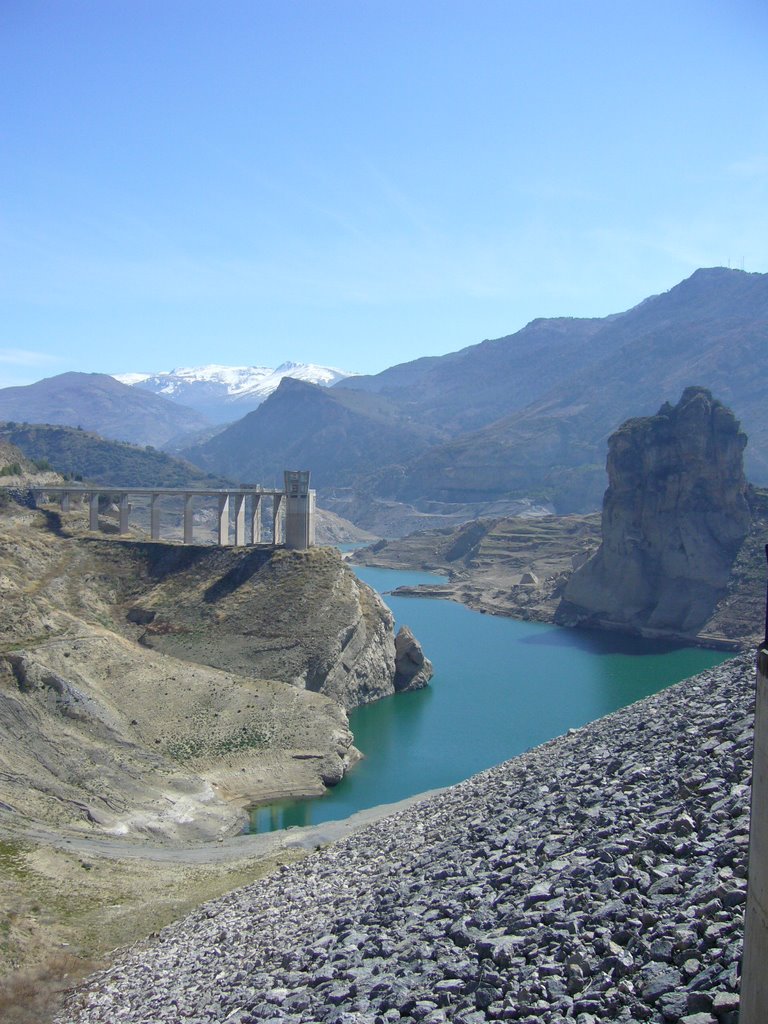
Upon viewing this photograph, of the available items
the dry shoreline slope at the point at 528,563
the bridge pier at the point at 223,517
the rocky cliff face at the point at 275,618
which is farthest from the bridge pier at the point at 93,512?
the dry shoreline slope at the point at 528,563

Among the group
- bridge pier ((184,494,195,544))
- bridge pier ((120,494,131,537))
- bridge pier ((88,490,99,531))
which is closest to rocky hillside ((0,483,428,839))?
bridge pier ((88,490,99,531))

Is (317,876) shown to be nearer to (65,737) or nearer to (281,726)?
(65,737)

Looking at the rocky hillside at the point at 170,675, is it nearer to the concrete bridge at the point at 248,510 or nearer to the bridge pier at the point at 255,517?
the concrete bridge at the point at 248,510

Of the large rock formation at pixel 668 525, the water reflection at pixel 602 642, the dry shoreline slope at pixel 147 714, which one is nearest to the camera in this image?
the dry shoreline slope at pixel 147 714

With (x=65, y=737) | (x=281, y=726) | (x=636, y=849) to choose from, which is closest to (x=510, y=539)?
(x=281, y=726)

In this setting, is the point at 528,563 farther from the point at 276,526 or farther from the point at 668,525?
the point at 276,526

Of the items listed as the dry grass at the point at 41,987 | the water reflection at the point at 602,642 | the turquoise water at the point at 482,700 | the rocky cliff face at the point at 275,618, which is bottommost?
the turquoise water at the point at 482,700

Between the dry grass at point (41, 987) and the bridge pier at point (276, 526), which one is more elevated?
the bridge pier at point (276, 526)

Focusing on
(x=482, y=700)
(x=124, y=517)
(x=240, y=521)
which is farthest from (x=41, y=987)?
(x=124, y=517)
